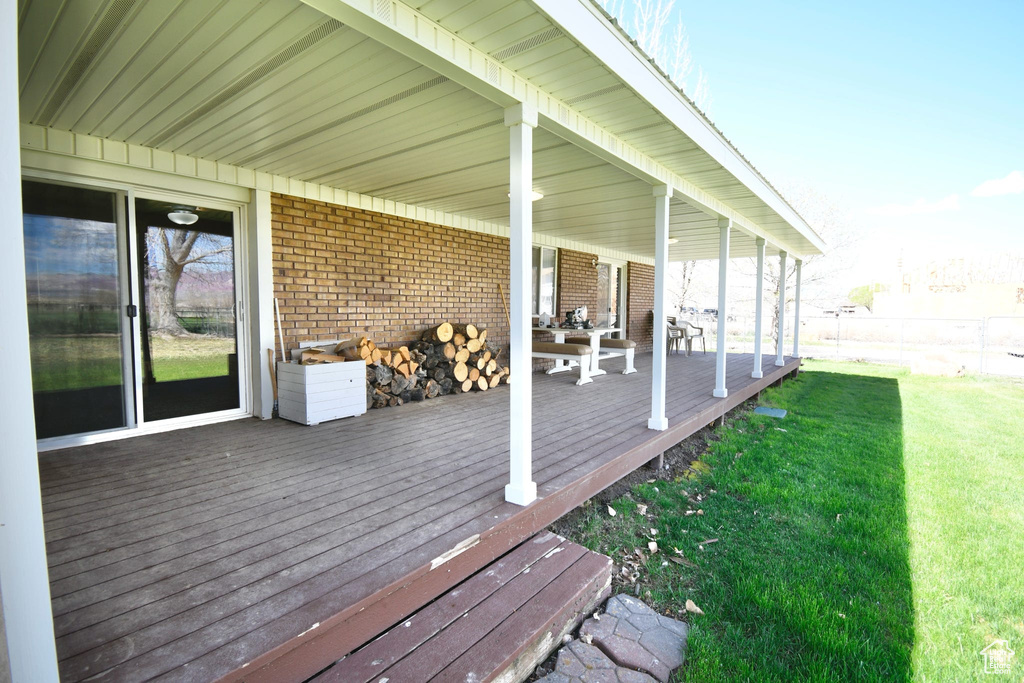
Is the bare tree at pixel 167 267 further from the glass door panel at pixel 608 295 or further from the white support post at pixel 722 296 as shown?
the glass door panel at pixel 608 295

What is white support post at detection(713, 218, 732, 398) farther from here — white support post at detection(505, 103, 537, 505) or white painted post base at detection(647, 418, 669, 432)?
white support post at detection(505, 103, 537, 505)

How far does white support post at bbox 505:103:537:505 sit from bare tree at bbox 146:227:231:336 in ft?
10.2

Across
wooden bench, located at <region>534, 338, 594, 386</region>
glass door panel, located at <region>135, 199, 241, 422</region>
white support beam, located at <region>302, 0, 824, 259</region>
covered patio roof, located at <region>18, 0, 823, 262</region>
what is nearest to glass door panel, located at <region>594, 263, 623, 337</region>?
wooden bench, located at <region>534, 338, 594, 386</region>

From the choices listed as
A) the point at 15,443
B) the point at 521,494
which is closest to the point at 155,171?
the point at 15,443

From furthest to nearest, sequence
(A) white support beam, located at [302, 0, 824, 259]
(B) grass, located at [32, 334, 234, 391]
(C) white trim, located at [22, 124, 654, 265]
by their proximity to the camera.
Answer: (B) grass, located at [32, 334, 234, 391] < (C) white trim, located at [22, 124, 654, 265] < (A) white support beam, located at [302, 0, 824, 259]

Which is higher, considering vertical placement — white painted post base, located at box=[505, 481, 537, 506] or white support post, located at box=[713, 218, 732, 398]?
white support post, located at box=[713, 218, 732, 398]

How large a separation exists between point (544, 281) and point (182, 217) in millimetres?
5174

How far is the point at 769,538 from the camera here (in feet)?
9.70

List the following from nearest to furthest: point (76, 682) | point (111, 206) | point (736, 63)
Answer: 1. point (76, 682)
2. point (111, 206)
3. point (736, 63)

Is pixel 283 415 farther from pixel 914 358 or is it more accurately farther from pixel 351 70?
pixel 914 358

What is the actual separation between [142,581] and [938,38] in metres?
42.9

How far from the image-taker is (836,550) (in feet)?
9.14

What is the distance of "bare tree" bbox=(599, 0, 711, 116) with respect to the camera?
34.5 ft

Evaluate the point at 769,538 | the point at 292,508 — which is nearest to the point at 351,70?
the point at 292,508
